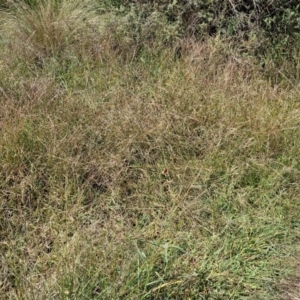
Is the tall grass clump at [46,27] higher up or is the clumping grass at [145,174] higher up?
the tall grass clump at [46,27]

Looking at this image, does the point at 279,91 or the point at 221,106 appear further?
the point at 279,91

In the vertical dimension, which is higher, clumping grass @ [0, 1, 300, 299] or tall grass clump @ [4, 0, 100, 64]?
tall grass clump @ [4, 0, 100, 64]

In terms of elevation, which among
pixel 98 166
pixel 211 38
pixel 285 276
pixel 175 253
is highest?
pixel 211 38

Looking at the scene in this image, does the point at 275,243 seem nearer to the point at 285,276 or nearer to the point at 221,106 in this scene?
the point at 285,276

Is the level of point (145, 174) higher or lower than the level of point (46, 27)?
lower

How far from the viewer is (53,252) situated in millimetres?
2334

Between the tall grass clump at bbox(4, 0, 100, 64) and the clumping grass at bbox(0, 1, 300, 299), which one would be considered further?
the tall grass clump at bbox(4, 0, 100, 64)

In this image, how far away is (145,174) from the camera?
2.79 m

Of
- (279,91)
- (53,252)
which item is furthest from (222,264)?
(279,91)

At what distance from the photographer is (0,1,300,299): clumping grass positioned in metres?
2.26

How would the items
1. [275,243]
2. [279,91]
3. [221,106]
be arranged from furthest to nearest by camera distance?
[279,91], [221,106], [275,243]

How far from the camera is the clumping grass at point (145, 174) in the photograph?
2262 mm

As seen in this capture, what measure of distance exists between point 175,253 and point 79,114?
48.1 inches

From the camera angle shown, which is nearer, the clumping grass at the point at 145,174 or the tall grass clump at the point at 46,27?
the clumping grass at the point at 145,174
